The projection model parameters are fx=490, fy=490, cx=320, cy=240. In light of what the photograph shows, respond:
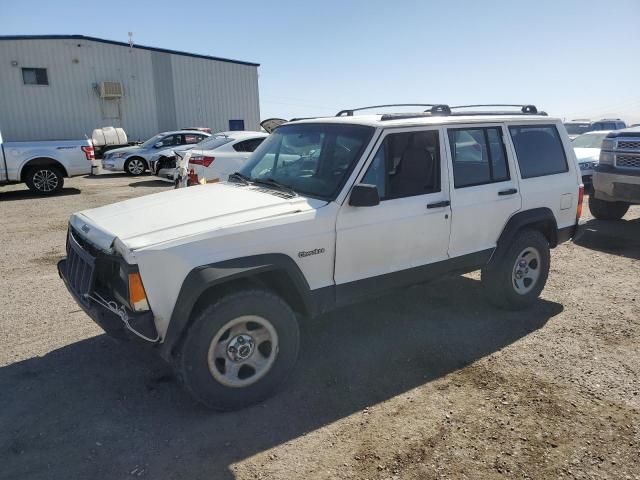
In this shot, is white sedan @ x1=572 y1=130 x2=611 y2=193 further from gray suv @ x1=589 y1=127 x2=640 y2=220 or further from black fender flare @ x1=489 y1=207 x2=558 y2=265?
black fender flare @ x1=489 y1=207 x2=558 y2=265

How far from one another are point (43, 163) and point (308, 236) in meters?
11.8

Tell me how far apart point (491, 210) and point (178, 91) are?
27.7 metres

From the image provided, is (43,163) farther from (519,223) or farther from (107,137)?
(519,223)

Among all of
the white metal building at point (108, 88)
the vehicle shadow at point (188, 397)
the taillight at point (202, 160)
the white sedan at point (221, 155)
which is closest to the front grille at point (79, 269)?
the vehicle shadow at point (188, 397)

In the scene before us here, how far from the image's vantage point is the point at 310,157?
4141 millimetres

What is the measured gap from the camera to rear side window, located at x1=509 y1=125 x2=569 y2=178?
15.9 ft

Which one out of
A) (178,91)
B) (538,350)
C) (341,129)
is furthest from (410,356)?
(178,91)

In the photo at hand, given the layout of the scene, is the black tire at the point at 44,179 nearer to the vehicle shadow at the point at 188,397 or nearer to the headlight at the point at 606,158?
the vehicle shadow at the point at 188,397

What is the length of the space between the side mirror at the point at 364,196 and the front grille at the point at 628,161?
6756 mm

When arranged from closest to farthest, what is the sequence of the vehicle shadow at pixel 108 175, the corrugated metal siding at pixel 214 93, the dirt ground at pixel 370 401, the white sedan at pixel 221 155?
the dirt ground at pixel 370 401 → the white sedan at pixel 221 155 → the vehicle shadow at pixel 108 175 → the corrugated metal siding at pixel 214 93

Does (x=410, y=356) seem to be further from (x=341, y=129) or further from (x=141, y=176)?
(x=141, y=176)

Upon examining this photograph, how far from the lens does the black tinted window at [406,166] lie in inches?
152

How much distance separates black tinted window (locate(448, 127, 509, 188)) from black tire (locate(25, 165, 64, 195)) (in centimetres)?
1184

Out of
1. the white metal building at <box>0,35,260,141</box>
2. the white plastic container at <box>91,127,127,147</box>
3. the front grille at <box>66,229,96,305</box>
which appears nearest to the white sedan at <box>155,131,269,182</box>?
the front grille at <box>66,229,96,305</box>
